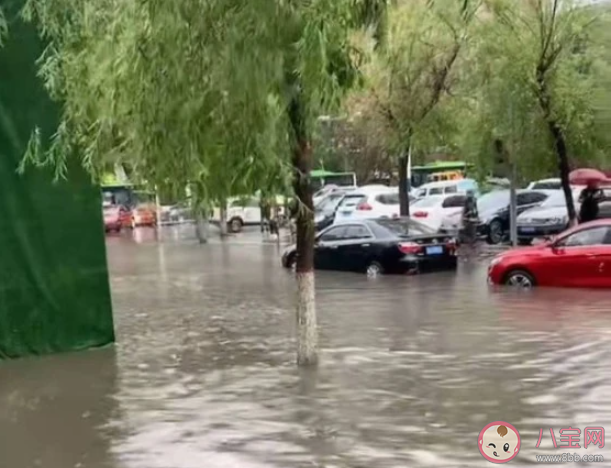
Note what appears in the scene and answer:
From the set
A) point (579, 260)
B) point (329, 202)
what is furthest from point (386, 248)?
point (329, 202)

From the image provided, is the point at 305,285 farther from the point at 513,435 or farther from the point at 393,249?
the point at 393,249

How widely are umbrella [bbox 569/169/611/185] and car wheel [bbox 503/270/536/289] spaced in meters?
10.9

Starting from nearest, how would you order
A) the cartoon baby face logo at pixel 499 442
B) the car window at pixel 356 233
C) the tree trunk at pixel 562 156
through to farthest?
the cartoon baby face logo at pixel 499 442, the car window at pixel 356 233, the tree trunk at pixel 562 156

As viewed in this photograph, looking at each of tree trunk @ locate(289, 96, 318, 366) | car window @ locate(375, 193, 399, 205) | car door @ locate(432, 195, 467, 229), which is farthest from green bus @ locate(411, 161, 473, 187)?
tree trunk @ locate(289, 96, 318, 366)

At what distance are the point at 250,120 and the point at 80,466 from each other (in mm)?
3334

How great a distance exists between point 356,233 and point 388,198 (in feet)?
42.9

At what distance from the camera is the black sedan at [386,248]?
21.4m

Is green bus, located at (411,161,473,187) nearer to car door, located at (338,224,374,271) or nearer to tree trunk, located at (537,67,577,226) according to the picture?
tree trunk, located at (537,67,577,226)

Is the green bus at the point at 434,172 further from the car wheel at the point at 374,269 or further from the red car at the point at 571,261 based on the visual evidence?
the red car at the point at 571,261

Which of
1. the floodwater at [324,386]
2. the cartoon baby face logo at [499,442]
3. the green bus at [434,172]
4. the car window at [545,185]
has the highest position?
the green bus at [434,172]

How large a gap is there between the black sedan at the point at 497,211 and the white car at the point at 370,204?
3190mm

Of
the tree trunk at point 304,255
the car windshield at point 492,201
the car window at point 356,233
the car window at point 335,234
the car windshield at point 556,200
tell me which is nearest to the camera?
the tree trunk at point 304,255

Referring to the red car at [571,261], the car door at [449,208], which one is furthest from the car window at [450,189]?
the red car at [571,261]

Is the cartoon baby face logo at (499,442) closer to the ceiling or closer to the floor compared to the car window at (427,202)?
closer to the floor
